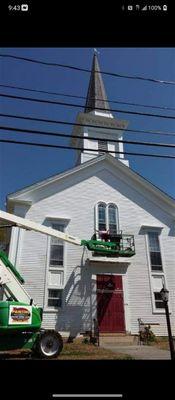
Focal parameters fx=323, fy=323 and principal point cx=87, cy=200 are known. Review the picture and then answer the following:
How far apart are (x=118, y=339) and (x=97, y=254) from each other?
394 centimetres

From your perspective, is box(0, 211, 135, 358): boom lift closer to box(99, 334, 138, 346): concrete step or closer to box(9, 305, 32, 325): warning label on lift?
box(9, 305, 32, 325): warning label on lift

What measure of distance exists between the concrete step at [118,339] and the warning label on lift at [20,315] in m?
6.72

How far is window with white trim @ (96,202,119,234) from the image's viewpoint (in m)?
17.4

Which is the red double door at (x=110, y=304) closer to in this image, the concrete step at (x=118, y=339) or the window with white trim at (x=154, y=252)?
the concrete step at (x=118, y=339)

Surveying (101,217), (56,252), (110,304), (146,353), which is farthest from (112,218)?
(146,353)

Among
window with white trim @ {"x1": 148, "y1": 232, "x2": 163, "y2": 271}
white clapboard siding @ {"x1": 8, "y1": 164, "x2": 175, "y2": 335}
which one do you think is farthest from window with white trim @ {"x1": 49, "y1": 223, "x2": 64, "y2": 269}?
window with white trim @ {"x1": 148, "y1": 232, "x2": 163, "y2": 271}

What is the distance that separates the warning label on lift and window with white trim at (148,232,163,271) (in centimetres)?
1007

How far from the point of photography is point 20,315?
7.89 metres

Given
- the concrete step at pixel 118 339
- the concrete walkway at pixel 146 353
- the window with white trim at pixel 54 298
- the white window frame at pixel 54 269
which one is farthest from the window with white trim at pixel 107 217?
the concrete walkway at pixel 146 353

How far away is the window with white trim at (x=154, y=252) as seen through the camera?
17.0 meters
